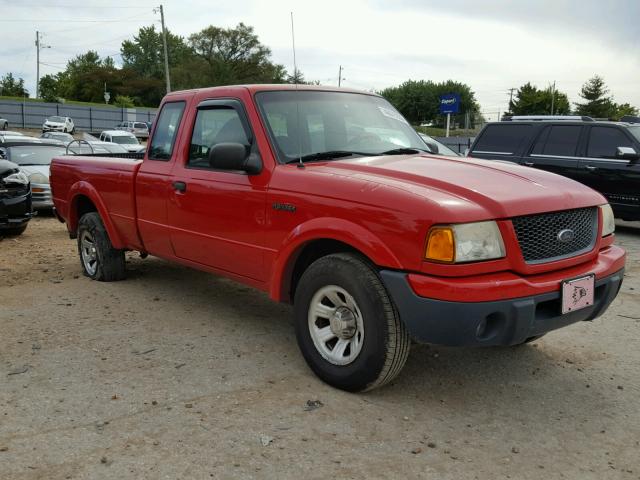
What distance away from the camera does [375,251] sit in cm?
337

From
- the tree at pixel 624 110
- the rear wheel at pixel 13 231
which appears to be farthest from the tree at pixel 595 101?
the rear wheel at pixel 13 231

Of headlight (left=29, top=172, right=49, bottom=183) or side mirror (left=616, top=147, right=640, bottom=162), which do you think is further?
headlight (left=29, top=172, right=49, bottom=183)

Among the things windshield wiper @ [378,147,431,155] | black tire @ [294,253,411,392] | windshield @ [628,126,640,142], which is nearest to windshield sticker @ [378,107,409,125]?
windshield wiper @ [378,147,431,155]

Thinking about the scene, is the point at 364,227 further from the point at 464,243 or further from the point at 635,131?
the point at 635,131

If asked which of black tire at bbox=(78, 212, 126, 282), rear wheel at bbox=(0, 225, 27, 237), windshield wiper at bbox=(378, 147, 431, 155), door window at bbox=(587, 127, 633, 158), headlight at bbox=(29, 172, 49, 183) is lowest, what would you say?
rear wheel at bbox=(0, 225, 27, 237)

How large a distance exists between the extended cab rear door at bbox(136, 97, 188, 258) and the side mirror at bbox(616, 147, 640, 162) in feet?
22.6

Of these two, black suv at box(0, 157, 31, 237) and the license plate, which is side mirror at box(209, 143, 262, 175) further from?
black suv at box(0, 157, 31, 237)

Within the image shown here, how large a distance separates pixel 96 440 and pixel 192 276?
3697mm

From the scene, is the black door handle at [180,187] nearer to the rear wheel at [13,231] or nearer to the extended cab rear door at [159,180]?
the extended cab rear door at [159,180]

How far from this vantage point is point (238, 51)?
300 feet

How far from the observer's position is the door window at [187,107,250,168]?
4.52m

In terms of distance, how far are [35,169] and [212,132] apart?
8213mm

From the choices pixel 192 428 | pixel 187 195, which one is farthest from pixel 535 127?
pixel 192 428

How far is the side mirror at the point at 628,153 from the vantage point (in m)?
9.22
